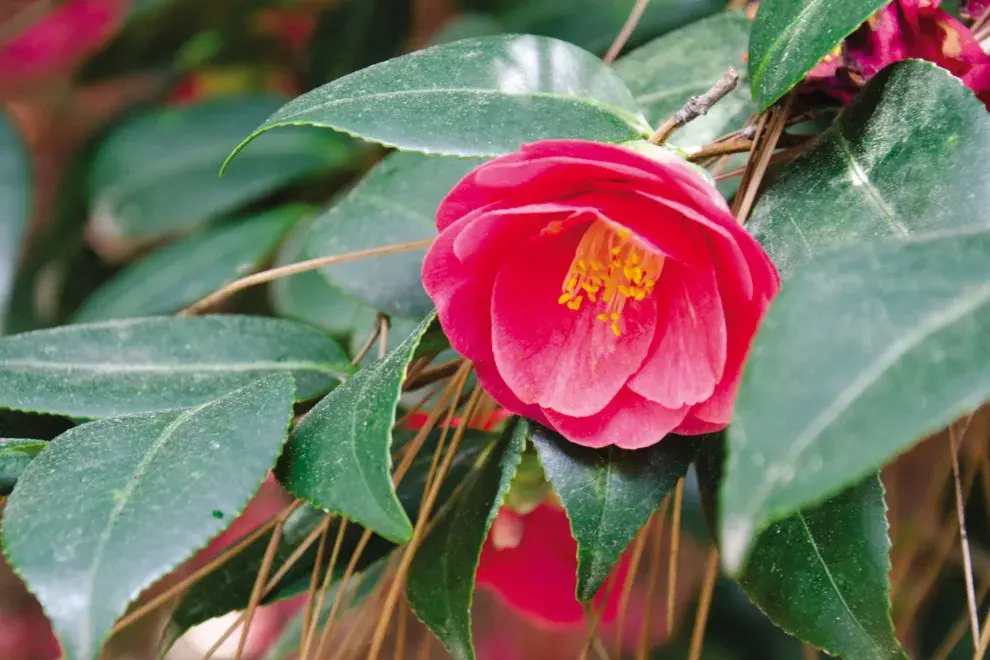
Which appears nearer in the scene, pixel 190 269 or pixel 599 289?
pixel 599 289

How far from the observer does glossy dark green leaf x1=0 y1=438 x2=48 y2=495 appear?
0.39 metres

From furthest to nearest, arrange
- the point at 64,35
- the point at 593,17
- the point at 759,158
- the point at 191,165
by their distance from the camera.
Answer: the point at 64,35, the point at 191,165, the point at 593,17, the point at 759,158

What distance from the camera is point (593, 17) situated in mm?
831

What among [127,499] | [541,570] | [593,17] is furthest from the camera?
[593,17]

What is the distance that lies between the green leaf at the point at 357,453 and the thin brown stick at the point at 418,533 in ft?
0.27

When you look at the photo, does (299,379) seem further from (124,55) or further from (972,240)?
(124,55)

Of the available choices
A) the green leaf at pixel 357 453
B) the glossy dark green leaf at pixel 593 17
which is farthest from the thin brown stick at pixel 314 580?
the glossy dark green leaf at pixel 593 17

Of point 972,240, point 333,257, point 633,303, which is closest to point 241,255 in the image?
point 333,257

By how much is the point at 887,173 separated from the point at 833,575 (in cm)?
17

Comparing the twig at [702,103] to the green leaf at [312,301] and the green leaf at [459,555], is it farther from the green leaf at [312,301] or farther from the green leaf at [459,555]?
the green leaf at [312,301]

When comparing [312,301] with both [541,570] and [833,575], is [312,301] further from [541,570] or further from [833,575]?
[833,575]

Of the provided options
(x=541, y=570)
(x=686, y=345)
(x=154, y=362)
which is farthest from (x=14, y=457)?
(x=541, y=570)

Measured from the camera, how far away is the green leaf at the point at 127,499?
0.29 m

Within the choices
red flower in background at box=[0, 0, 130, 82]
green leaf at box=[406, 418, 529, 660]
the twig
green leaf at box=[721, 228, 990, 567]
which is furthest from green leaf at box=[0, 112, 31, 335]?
green leaf at box=[721, 228, 990, 567]
